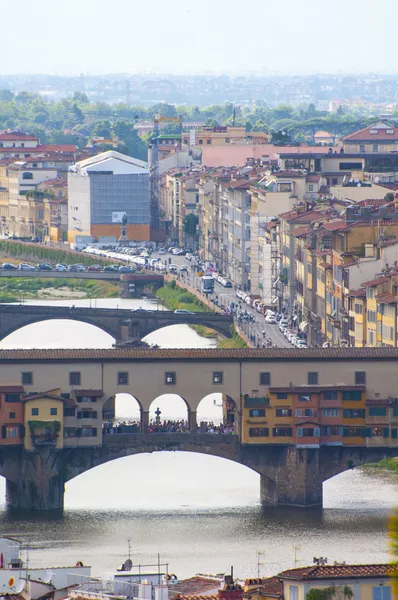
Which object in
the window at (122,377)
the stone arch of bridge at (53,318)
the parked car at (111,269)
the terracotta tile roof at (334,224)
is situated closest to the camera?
the window at (122,377)

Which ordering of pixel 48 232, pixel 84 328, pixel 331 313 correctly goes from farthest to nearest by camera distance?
pixel 48 232, pixel 84 328, pixel 331 313

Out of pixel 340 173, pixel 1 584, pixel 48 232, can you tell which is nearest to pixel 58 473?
pixel 1 584

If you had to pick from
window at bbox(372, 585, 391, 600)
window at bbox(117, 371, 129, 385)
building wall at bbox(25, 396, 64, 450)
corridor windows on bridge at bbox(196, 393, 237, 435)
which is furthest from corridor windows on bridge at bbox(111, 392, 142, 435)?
window at bbox(372, 585, 391, 600)

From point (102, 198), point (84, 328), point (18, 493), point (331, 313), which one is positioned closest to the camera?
point (18, 493)

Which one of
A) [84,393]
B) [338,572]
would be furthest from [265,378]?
[338,572]

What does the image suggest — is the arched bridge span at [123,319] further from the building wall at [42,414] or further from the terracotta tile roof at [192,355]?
the building wall at [42,414]

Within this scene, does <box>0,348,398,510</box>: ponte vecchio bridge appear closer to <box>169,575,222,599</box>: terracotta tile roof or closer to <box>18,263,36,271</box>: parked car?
<box>169,575,222,599</box>: terracotta tile roof

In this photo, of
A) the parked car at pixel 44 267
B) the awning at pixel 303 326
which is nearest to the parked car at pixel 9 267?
the parked car at pixel 44 267

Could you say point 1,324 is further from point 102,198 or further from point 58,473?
point 102,198
